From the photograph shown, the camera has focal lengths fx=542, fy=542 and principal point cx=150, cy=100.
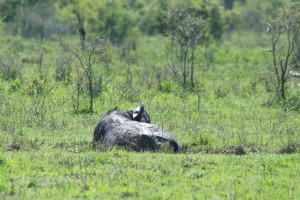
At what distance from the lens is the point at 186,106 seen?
59.8 feet

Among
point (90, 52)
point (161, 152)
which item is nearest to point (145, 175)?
point (161, 152)

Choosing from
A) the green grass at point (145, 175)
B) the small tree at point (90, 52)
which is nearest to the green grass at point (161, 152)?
the green grass at point (145, 175)

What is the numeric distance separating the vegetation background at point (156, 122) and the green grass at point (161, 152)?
0.10 ft

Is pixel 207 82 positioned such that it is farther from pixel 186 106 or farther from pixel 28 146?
pixel 28 146

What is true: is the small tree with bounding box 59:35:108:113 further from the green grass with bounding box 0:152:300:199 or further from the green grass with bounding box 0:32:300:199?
the green grass with bounding box 0:152:300:199

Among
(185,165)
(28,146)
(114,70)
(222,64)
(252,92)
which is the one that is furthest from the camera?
(222,64)

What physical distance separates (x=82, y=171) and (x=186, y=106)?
847 centimetres

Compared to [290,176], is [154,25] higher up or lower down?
higher up

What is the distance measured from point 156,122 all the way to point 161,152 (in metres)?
3.46

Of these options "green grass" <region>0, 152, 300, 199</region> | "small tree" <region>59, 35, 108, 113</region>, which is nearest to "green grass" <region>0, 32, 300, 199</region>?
"green grass" <region>0, 152, 300, 199</region>

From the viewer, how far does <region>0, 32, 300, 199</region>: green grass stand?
371 inches

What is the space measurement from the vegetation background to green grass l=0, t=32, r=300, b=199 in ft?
0.10

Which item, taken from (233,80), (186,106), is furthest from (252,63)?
(186,106)

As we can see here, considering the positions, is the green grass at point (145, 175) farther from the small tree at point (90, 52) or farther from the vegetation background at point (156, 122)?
the small tree at point (90, 52)
